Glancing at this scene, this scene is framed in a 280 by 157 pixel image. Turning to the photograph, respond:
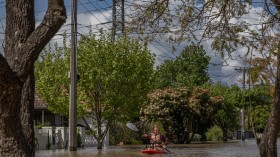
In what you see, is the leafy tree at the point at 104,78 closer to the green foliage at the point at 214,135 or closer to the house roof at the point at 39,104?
the house roof at the point at 39,104

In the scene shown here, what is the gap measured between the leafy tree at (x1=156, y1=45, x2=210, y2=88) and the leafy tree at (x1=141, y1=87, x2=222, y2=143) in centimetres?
1920

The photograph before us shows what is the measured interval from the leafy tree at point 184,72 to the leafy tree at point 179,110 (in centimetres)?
1920

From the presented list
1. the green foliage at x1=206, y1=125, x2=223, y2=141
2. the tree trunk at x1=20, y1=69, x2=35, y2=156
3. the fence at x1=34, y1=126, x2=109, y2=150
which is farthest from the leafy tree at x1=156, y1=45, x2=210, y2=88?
the tree trunk at x1=20, y1=69, x2=35, y2=156

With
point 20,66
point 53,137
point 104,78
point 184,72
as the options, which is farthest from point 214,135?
point 20,66

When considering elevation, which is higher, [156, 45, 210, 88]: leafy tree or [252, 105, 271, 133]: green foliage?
[156, 45, 210, 88]: leafy tree

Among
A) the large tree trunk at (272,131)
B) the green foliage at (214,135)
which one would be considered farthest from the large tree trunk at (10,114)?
the green foliage at (214,135)

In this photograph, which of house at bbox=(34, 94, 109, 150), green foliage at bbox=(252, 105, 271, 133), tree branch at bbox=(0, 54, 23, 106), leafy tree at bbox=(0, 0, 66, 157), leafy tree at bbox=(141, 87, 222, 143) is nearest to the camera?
tree branch at bbox=(0, 54, 23, 106)

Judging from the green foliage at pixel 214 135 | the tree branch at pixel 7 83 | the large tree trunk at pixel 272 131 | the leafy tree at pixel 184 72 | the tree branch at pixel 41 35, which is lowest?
the green foliage at pixel 214 135

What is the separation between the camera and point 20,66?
25.9ft

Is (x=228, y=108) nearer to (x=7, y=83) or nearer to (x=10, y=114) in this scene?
(x=10, y=114)

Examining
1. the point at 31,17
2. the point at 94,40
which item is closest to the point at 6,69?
the point at 31,17

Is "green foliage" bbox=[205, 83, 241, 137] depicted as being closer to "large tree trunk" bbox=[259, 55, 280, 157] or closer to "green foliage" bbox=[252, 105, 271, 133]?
"green foliage" bbox=[252, 105, 271, 133]

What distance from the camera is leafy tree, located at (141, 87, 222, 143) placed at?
4812 centimetres

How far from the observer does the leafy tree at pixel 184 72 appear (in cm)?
7060
